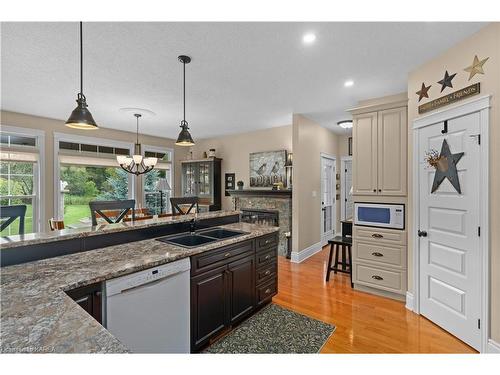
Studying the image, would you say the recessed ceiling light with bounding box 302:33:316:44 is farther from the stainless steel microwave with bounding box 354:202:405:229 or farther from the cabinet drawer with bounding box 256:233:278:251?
the stainless steel microwave with bounding box 354:202:405:229

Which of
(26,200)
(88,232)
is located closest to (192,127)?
(26,200)

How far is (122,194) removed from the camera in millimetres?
5734

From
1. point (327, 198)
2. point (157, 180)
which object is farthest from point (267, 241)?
point (157, 180)

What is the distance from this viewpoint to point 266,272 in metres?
2.69

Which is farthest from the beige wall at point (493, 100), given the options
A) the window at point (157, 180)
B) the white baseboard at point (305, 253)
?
the window at point (157, 180)

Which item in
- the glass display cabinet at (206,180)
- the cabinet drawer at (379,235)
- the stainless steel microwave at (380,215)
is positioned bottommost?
the cabinet drawer at (379,235)

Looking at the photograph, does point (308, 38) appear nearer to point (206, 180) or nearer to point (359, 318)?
point (359, 318)

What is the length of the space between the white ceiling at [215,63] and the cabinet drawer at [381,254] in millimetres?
2180

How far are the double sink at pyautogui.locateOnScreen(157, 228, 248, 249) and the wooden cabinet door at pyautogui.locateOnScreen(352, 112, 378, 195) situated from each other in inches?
76.4

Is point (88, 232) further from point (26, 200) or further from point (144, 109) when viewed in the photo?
point (26, 200)

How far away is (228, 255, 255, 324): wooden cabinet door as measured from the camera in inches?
87.4

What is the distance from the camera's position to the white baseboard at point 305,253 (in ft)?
14.2

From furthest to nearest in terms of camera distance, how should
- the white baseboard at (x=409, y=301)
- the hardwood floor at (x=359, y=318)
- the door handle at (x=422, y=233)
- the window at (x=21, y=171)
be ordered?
the window at (x=21, y=171)
the white baseboard at (x=409, y=301)
the door handle at (x=422, y=233)
the hardwood floor at (x=359, y=318)

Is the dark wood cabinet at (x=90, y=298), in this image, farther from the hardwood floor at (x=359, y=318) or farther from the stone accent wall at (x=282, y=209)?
the stone accent wall at (x=282, y=209)
